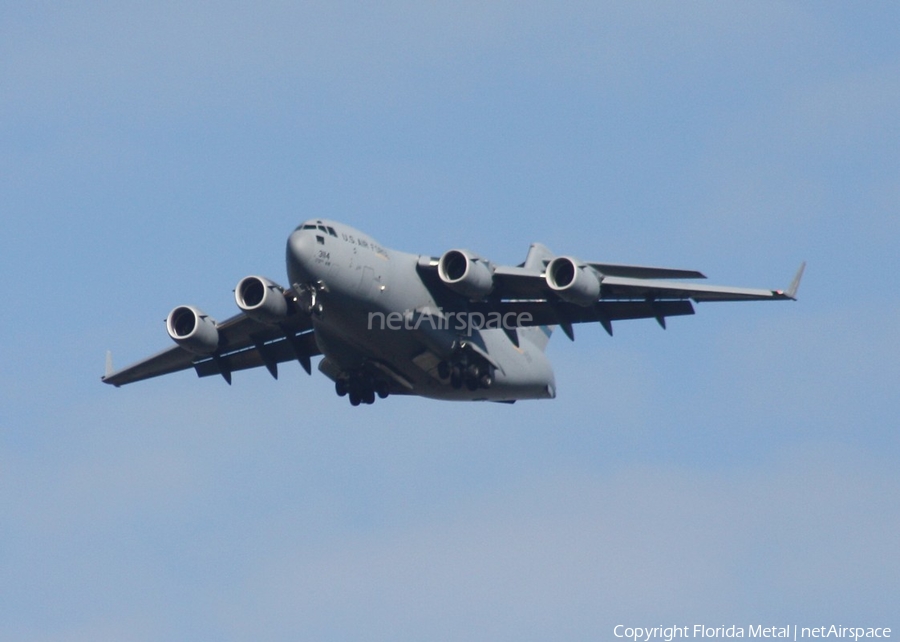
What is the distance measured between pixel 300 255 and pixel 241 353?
→ 7716mm

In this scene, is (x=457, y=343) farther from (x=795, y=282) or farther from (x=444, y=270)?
(x=795, y=282)

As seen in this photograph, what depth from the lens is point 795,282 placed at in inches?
1348

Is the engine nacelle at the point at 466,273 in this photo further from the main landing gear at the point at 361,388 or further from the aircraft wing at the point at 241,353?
the aircraft wing at the point at 241,353

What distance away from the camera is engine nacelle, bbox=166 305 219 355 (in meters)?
36.8

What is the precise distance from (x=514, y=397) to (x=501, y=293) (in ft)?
11.5

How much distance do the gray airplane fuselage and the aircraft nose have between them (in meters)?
0.02

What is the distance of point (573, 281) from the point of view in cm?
3409

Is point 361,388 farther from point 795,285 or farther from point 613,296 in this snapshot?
point 795,285

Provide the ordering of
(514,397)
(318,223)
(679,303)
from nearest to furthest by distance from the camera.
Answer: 1. (318,223)
2. (679,303)
3. (514,397)

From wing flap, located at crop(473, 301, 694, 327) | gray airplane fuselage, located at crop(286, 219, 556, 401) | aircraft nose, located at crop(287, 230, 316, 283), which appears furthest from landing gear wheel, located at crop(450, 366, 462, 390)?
aircraft nose, located at crop(287, 230, 316, 283)

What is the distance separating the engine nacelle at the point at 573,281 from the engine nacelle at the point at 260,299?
5703 mm

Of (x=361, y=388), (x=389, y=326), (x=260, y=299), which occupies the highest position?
(x=260, y=299)

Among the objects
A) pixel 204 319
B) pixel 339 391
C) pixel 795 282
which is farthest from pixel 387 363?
pixel 795 282

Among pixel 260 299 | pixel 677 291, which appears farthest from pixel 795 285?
pixel 260 299
